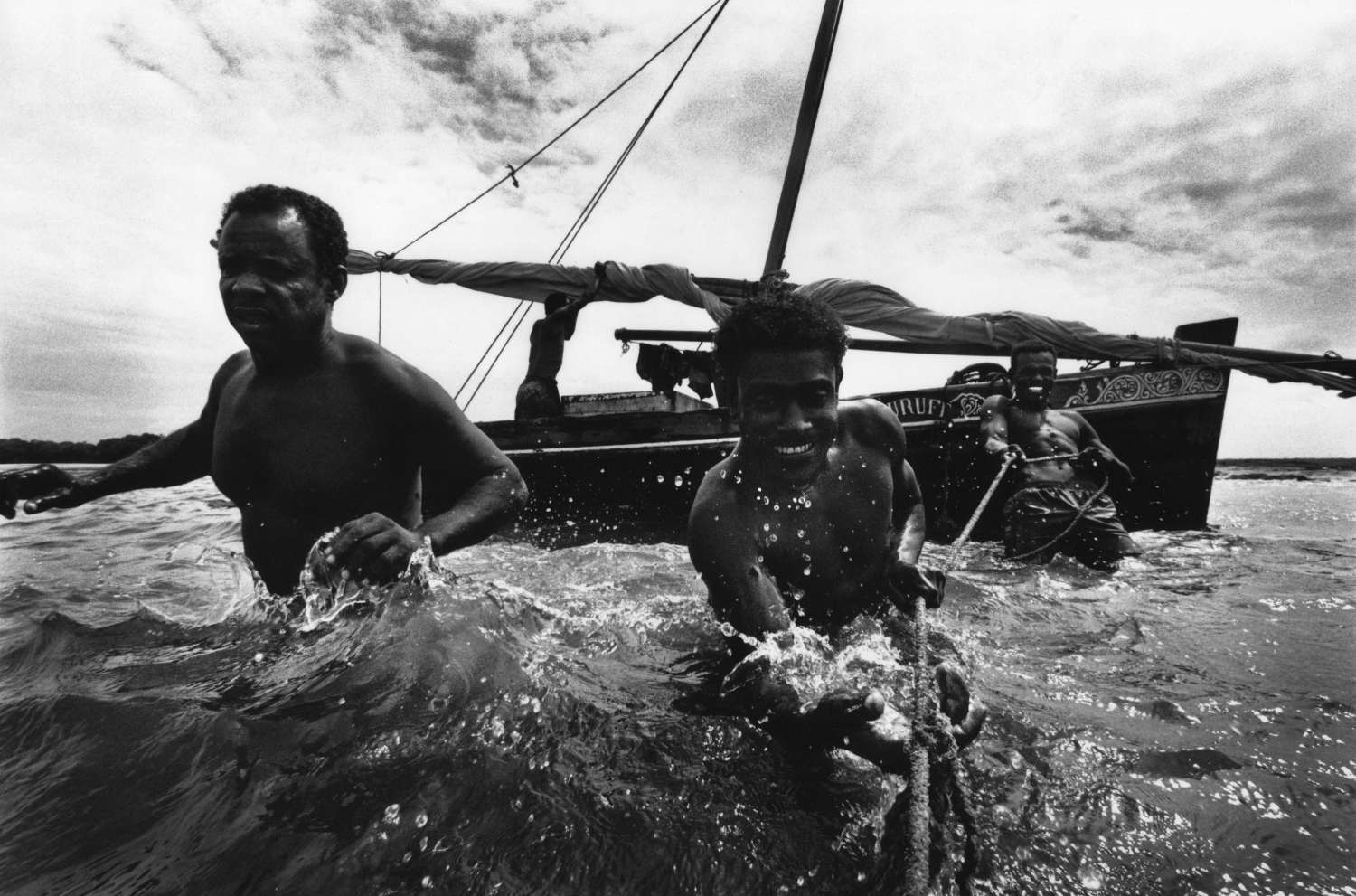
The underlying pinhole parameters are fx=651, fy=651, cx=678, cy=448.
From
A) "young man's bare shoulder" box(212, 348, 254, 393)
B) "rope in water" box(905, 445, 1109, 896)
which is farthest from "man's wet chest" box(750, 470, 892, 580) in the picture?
"young man's bare shoulder" box(212, 348, 254, 393)

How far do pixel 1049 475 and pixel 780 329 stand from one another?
494cm

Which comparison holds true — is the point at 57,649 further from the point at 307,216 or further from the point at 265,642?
the point at 307,216

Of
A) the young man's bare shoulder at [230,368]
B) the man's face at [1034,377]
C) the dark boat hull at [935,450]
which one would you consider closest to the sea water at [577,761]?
the young man's bare shoulder at [230,368]

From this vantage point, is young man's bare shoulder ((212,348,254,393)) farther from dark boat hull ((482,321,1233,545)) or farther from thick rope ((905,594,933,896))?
dark boat hull ((482,321,1233,545))

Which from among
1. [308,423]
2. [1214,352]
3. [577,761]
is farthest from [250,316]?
[1214,352]

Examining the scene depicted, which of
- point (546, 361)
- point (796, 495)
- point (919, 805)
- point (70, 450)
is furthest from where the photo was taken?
point (546, 361)

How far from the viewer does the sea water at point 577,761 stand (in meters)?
1.24

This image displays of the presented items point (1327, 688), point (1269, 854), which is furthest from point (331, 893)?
Result: point (1327, 688)

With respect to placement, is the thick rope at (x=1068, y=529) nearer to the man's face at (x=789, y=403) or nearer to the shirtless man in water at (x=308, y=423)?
the man's face at (x=789, y=403)

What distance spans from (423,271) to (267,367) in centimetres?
886

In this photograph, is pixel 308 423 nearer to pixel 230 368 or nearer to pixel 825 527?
pixel 230 368

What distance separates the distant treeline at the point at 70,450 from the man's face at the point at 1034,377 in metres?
6.79

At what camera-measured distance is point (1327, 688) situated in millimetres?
2309

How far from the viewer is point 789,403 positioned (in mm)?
2375
